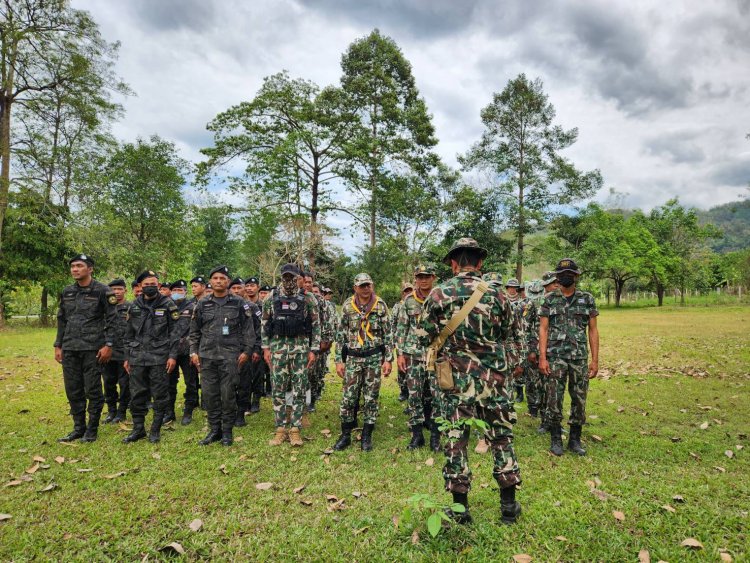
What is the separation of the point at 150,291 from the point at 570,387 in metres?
6.61

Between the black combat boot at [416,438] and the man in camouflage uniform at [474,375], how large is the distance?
1949 millimetres

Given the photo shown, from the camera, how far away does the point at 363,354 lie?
5684 millimetres

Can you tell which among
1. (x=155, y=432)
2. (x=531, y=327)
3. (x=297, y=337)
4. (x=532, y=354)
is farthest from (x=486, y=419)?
(x=155, y=432)

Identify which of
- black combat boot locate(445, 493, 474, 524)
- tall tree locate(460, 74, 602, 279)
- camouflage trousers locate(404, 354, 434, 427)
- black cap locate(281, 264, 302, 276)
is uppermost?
tall tree locate(460, 74, 602, 279)

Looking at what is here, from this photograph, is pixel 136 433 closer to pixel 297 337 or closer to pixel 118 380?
pixel 118 380

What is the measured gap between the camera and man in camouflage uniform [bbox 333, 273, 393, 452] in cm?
568

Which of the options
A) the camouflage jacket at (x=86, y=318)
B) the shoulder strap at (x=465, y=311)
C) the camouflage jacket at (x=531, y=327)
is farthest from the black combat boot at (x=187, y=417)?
the camouflage jacket at (x=531, y=327)

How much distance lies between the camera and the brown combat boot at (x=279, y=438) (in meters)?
5.71

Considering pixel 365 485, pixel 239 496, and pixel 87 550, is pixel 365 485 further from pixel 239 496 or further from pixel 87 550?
pixel 87 550

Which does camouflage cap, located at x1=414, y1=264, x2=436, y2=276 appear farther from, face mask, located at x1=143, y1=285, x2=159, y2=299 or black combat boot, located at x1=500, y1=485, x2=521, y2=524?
face mask, located at x1=143, y1=285, x2=159, y2=299

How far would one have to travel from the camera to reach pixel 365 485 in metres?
4.38

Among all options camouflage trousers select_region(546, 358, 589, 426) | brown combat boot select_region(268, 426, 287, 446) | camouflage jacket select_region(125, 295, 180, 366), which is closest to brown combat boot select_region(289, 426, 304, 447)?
brown combat boot select_region(268, 426, 287, 446)

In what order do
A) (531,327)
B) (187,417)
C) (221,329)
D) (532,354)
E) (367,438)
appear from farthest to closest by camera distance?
1. (531,327)
2. (532,354)
3. (187,417)
4. (221,329)
5. (367,438)

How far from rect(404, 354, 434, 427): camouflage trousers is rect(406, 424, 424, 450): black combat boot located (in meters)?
0.07
